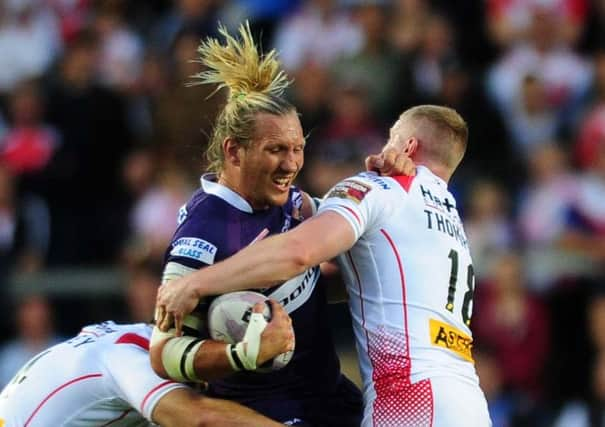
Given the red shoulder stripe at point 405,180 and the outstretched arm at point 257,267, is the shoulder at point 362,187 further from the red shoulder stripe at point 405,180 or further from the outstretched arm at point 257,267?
the outstretched arm at point 257,267

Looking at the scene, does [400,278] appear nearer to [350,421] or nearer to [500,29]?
[350,421]

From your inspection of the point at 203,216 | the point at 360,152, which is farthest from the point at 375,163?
the point at 360,152

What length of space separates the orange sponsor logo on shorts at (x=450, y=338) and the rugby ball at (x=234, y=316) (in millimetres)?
712

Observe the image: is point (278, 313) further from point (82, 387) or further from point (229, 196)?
point (82, 387)

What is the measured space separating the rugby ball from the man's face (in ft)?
1.80

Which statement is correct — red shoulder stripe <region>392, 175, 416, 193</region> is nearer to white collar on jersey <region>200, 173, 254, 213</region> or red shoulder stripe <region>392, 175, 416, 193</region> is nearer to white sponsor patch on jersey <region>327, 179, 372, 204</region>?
white sponsor patch on jersey <region>327, 179, 372, 204</region>

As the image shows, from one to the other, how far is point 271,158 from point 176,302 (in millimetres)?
799

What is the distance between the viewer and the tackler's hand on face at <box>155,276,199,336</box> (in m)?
6.18

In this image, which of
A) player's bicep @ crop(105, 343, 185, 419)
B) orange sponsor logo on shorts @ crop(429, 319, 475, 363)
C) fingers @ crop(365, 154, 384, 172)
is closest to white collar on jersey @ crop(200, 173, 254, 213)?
fingers @ crop(365, 154, 384, 172)

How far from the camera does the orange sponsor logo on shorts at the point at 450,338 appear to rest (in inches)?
262

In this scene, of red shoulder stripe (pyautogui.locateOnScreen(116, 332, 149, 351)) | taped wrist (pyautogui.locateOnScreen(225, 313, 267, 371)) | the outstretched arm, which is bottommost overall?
red shoulder stripe (pyautogui.locateOnScreen(116, 332, 149, 351))

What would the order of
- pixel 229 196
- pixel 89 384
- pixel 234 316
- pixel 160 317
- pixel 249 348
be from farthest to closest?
pixel 89 384 < pixel 229 196 < pixel 160 317 < pixel 234 316 < pixel 249 348

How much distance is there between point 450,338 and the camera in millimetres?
6719

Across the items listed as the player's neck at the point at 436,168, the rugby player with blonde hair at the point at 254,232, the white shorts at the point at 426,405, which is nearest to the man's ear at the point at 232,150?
the rugby player with blonde hair at the point at 254,232
